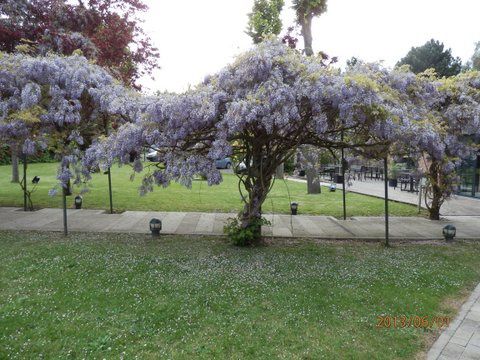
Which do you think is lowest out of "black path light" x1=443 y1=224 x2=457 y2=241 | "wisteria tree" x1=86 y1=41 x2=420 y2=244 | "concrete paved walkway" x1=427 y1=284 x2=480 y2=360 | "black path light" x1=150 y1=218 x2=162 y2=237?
"concrete paved walkway" x1=427 y1=284 x2=480 y2=360

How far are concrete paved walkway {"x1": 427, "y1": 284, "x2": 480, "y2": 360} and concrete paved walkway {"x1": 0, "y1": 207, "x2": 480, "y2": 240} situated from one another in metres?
3.95

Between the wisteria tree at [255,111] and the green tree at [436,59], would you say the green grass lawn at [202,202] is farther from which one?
the green tree at [436,59]

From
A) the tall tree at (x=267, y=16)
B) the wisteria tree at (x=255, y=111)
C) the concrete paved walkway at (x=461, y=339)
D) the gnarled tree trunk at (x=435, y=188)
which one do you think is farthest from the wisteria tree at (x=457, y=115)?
the tall tree at (x=267, y=16)

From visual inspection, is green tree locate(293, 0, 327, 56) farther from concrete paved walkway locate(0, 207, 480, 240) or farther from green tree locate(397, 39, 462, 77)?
green tree locate(397, 39, 462, 77)

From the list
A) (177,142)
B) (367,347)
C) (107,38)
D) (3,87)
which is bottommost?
(367,347)

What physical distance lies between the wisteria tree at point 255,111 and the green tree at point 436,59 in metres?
26.6

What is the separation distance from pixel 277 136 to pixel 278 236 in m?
2.57

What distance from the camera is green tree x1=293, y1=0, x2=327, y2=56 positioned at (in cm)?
1495

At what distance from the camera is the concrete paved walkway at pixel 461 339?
357 cm

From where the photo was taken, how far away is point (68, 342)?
366 cm

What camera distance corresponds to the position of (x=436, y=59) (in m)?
29.7

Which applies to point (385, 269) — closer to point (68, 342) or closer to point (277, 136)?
point (277, 136)

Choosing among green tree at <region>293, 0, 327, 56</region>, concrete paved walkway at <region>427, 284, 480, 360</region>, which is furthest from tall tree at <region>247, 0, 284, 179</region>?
concrete paved walkway at <region>427, 284, 480, 360</region>

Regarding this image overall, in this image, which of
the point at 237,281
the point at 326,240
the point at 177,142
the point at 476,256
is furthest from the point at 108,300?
the point at 476,256
